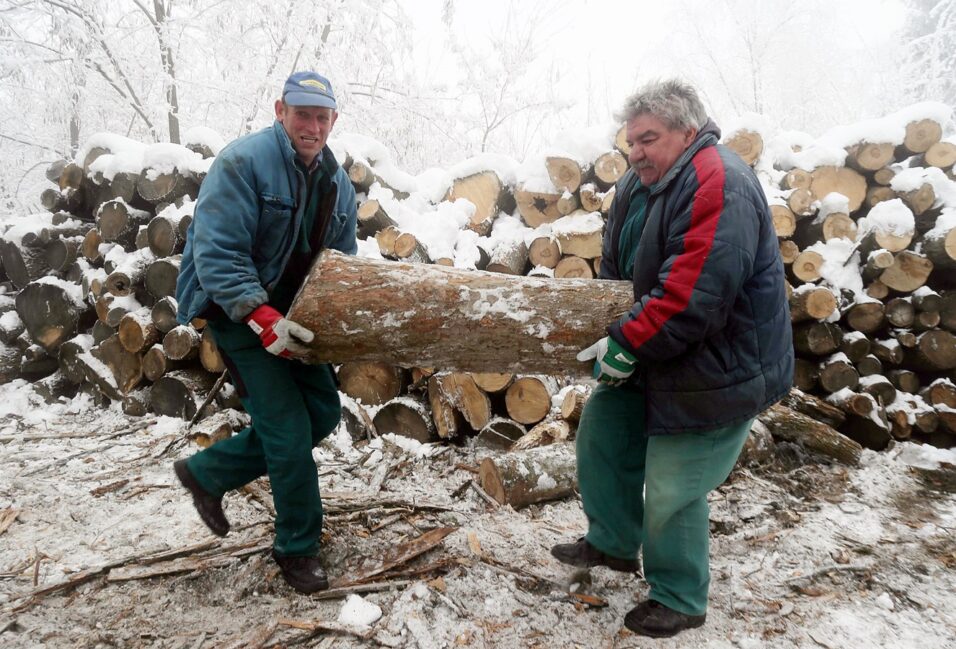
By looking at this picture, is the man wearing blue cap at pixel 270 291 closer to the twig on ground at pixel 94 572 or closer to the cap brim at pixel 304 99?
the cap brim at pixel 304 99

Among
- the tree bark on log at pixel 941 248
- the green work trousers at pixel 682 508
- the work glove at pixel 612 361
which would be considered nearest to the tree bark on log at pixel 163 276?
the work glove at pixel 612 361

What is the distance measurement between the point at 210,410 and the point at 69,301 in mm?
1822

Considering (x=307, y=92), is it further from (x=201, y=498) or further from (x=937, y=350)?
(x=937, y=350)

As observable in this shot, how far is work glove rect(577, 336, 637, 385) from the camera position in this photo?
5.90 feet

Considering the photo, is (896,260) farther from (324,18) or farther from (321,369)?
(324,18)

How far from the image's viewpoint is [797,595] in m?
2.21

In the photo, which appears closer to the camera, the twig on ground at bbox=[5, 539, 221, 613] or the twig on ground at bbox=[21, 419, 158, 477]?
the twig on ground at bbox=[5, 539, 221, 613]

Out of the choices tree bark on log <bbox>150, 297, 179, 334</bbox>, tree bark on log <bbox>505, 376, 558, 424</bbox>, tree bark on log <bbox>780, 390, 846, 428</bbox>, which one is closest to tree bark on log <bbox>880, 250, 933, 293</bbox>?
tree bark on log <bbox>780, 390, 846, 428</bbox>

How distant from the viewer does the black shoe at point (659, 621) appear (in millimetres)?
1867

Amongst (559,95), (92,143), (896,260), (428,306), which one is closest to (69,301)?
(92,143)

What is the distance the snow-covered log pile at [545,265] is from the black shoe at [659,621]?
1457mm

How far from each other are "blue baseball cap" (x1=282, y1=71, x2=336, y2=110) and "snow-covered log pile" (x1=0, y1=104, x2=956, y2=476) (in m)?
1.71

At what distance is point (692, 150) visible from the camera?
1.79m

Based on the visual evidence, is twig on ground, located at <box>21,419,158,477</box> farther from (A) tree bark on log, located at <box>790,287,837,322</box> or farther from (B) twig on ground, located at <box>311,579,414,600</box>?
(A) tree bark on log, located at <box>790,287,837,322</box>
